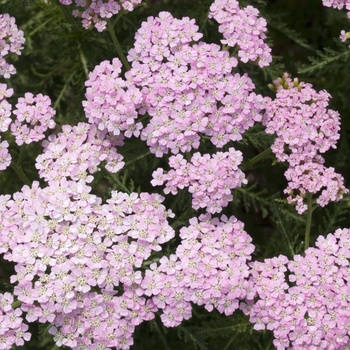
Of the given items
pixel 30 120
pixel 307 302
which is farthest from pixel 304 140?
pixel 30 120

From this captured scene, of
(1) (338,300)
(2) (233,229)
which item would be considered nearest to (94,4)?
(2) (233,229)

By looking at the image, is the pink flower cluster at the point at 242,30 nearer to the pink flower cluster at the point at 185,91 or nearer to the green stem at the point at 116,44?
the pink flower cluster at the point at 185,91

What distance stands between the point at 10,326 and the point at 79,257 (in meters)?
0.73

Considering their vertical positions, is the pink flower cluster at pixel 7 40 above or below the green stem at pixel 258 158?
above

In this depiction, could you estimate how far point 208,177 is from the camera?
5.57 meters

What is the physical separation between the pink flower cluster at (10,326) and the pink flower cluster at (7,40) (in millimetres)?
1851

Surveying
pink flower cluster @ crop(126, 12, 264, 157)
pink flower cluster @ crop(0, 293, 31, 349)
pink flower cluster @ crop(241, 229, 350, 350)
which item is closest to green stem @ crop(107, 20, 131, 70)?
pink flower cluster @ crop(126, 12, 264, 157)

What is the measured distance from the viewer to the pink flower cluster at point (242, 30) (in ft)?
19.7

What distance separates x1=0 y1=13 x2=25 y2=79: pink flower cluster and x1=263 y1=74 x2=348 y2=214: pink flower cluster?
212 centimetres

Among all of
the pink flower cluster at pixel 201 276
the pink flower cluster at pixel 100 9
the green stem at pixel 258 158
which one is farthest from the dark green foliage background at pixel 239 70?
the pink flower cluster at pixel 201 276

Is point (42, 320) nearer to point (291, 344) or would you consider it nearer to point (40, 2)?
Result: point (291, 344)

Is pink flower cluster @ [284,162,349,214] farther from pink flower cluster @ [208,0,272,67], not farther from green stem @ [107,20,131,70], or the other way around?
green stem @ [107,20,131,70]

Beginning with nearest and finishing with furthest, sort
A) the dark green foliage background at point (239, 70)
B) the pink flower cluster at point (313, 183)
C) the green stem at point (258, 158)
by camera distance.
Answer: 1. the pink flower cluster at point (313, 183)
2. the green stem at point (258, 158)
3. the dark green foliage background at point (239, 70)

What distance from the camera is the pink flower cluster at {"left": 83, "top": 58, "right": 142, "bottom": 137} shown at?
5.74 metres
